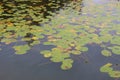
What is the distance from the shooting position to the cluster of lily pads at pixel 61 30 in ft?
18.0

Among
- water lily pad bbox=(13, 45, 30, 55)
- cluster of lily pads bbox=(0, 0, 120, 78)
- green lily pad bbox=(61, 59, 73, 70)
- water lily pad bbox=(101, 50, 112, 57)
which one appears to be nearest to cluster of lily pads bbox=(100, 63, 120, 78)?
cluster of lily pads bbox=(0, 0, 120, 78)

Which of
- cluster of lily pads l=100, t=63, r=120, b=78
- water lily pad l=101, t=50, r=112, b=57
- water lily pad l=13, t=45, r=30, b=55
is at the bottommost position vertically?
cluster of lily pads l=100, t=63, r=120, b=78

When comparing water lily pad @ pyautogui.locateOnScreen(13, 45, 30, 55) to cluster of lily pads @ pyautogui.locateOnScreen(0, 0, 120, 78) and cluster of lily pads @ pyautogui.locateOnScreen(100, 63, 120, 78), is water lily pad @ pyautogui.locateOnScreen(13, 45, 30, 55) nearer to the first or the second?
cluster of lily pads @ pyautogui.locateOnScreen(0, 0, 120, 78)

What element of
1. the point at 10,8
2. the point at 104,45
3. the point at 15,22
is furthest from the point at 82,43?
the point at 10,8

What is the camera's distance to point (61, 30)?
6543 mm

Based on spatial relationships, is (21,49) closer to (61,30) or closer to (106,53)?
(61,30)

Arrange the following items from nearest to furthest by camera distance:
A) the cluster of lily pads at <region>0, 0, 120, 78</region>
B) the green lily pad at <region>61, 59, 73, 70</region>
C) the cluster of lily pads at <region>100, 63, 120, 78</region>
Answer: the cluster of lily pads at <region>100, 63, 120, 78</region>, the green lily pad at <region>61, 59, 73, 70</region>, the cluster of lily pads at <region>0, 0, 120, 78</region>

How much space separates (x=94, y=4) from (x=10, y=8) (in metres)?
3.59

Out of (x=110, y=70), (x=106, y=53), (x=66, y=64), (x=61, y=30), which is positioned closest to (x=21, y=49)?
(x=66, y=64)

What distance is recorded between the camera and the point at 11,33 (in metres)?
6.34

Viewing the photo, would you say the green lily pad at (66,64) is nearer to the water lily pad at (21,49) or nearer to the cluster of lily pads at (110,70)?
the cluster of lily pads at (110,70)

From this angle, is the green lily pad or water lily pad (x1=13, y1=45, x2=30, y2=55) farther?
water lily pad (x1=13, y1=45, x2=30, y2=55)

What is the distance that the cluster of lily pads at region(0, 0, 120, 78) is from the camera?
548 cm

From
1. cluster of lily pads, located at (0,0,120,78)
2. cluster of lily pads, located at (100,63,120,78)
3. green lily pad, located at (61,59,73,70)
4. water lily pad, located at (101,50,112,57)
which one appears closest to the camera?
cluster of lily pads, located at (100,63,120,78)
